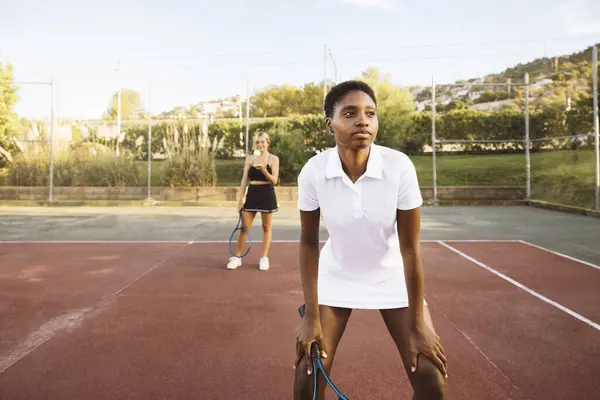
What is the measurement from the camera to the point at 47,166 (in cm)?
1902

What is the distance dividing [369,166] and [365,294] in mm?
564

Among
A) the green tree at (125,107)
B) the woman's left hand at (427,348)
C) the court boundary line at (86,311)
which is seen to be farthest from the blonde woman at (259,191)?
the green tree at (125,107)

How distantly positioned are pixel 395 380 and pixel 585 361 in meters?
1.47

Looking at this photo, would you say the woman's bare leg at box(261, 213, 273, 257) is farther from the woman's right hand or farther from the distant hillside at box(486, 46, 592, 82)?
the distant hillside at box(486, 46, 592, 82)

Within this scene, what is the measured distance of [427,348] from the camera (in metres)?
2.06

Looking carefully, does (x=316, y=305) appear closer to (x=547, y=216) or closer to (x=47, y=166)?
(x=547, y=216)

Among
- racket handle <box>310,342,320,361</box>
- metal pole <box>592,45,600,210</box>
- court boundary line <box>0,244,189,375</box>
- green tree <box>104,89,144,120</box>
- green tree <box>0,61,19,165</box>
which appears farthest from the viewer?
green tree <box>104,89,144,120</box>

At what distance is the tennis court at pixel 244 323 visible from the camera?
3.41 metres

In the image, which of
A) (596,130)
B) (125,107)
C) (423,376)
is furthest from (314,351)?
(125,107)

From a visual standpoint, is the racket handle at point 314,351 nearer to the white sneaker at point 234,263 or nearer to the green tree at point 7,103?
the white sneaker at point 234,263

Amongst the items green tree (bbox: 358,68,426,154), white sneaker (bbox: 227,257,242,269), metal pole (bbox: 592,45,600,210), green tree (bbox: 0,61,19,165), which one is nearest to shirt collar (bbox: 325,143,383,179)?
white sneaker (bbox: 227,257,242,269)

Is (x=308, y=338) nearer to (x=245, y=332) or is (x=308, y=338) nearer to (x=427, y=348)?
(x=427, y=348)

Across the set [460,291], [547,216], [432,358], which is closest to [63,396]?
[432,358]

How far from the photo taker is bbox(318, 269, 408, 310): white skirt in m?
2.27
